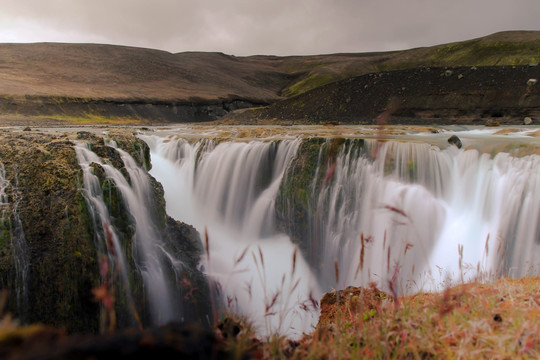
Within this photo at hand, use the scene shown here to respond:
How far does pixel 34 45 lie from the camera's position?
70.0 metres

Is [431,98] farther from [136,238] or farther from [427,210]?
[136,238]

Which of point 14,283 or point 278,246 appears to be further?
point 278,246

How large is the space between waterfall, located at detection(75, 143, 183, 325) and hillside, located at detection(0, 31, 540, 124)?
93.2 ft

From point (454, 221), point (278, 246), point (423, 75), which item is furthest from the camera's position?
point (423, 75)

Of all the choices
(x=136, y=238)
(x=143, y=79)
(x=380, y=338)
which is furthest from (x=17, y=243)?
(x=143, y=79)

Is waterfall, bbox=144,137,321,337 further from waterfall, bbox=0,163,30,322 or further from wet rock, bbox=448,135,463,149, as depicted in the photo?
wet rock, bbox=448,135,463,149

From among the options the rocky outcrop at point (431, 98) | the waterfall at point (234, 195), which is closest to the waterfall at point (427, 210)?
the waterfall at point (234, 195)

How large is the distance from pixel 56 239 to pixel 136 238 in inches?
67.8

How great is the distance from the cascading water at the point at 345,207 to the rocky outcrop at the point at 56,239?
288 centimetres

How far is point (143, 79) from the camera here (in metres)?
65.8

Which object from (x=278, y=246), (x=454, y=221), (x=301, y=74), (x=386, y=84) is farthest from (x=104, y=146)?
(x=301, y=74)

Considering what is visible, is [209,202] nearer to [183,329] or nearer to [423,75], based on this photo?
[183,329]

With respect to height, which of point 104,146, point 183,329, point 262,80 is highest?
point 262,80

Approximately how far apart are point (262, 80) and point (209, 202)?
97.3 meters
